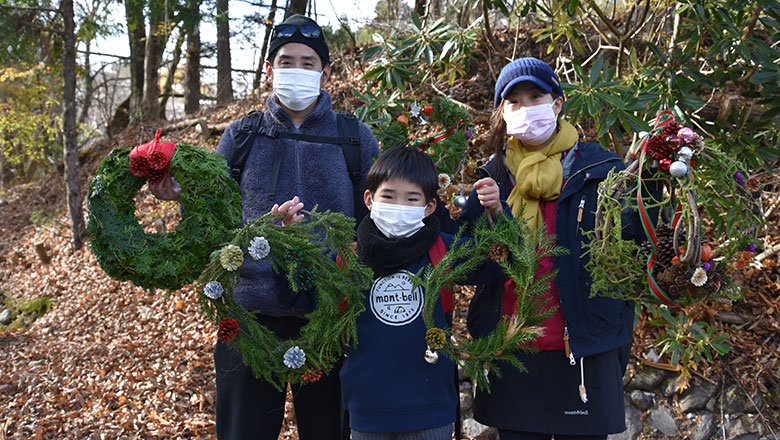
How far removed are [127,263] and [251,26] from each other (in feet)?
33.4

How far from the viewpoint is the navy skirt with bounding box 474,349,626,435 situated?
212cm

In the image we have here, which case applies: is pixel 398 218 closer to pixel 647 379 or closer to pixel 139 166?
pixel 139 166

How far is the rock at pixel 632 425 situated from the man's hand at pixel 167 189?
3.27m

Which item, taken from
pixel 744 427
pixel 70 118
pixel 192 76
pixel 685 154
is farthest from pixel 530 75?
pixel 192 76

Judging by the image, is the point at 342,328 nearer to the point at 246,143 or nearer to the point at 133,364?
the point at 246,143

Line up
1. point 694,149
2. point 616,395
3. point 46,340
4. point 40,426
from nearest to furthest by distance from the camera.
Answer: point 694,149 → point 616,395 → point 40,426 → point 46,340

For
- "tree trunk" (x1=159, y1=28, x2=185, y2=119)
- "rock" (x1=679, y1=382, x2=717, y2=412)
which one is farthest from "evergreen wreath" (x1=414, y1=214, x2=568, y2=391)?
"tree trunk" (x1=159, y1=28, x2=185, y2=119)

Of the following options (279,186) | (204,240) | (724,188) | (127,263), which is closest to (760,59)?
(724,188)

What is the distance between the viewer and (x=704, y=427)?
3.66 meters

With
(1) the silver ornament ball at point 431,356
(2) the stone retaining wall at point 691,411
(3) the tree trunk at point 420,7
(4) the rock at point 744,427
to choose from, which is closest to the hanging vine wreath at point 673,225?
(1) the silver ornament ball at point 431,356

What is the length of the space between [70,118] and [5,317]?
2.86 m

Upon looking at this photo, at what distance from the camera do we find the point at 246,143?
8.03ft

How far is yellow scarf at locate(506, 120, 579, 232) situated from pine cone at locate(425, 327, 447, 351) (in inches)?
21.7

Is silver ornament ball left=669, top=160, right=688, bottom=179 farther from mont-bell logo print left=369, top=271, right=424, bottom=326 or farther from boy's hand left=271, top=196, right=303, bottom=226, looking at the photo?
boy's hand left=271, top=196, right=303, bottom=226
